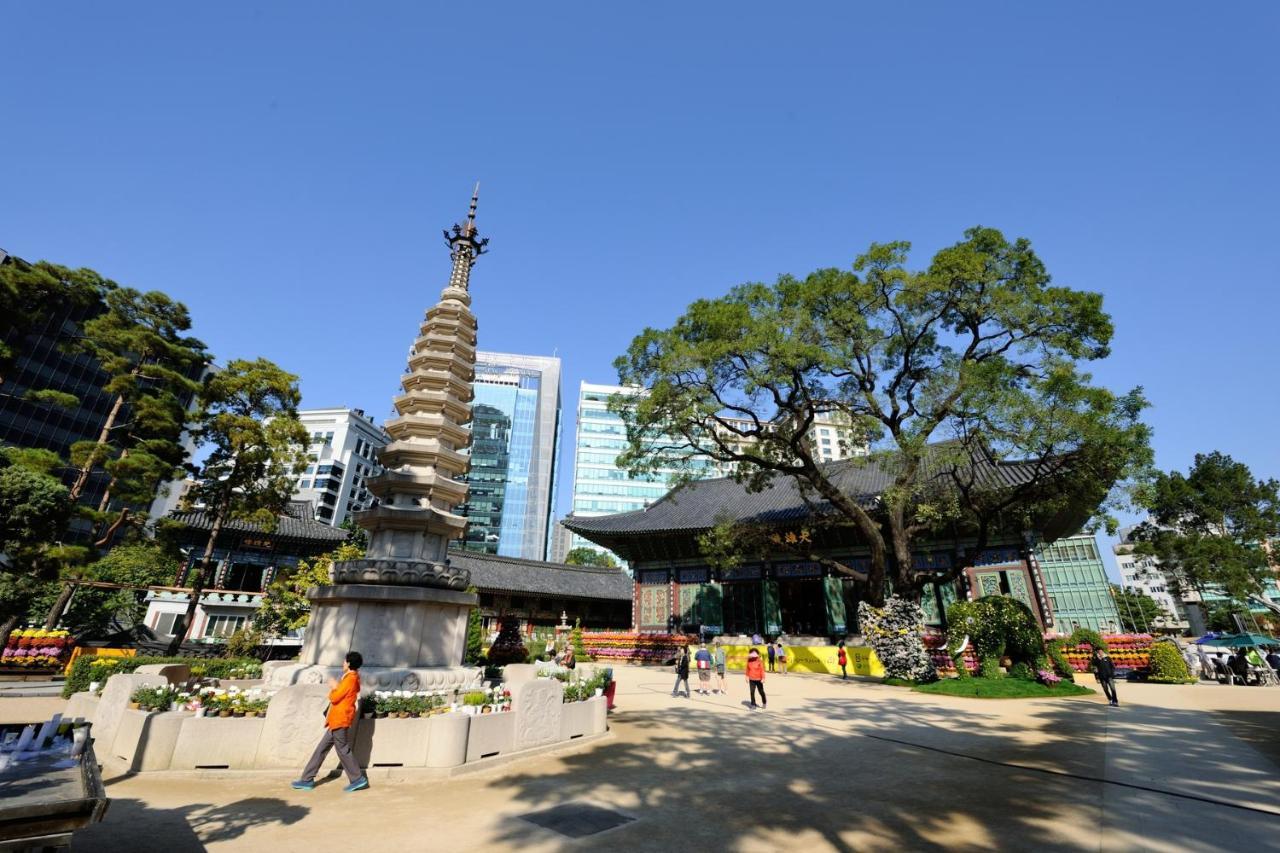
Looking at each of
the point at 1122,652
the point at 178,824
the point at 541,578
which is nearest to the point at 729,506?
the point at 541,578

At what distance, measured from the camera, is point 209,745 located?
6168 mm

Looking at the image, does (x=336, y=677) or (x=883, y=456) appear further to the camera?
(x=883, y=456)

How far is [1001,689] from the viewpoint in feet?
44.3

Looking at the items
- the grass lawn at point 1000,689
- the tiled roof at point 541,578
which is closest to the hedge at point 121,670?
the grass lawn at point 1000,689

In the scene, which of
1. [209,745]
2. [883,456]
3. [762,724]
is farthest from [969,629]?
[209,745]

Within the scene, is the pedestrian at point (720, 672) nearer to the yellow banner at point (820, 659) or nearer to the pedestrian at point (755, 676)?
the pedestrian at point (755, 676)

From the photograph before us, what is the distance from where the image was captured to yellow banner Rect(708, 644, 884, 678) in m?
20.8

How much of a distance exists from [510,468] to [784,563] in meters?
56.0

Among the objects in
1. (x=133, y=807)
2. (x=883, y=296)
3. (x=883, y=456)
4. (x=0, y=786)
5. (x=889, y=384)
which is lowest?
(x=133, y=807)

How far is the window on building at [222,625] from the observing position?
30.3 meters

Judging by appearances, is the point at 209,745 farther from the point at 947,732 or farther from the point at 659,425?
the point at 659,425

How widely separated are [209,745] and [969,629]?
618 inches

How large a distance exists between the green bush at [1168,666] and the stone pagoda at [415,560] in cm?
2106

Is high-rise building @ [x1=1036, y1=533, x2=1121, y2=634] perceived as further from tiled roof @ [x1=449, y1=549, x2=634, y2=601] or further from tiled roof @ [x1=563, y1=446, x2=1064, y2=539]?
tiled roof @ [x1=449, y1=549, x2=634, y2=601]
